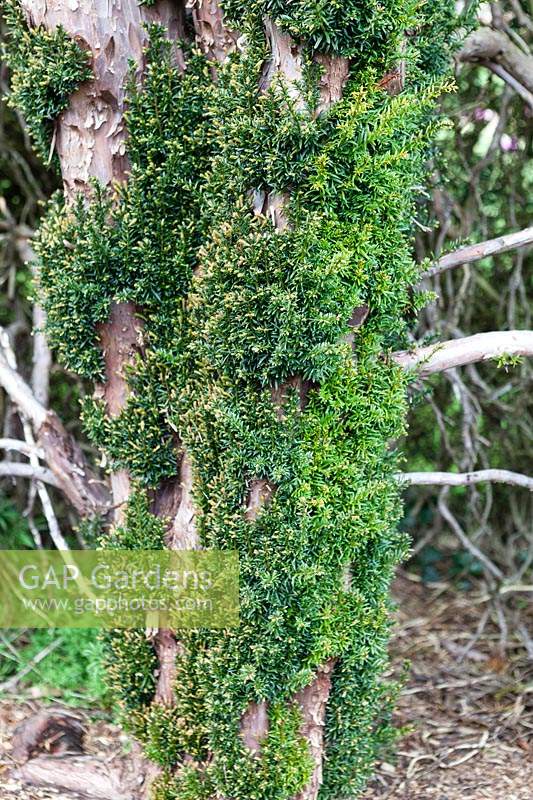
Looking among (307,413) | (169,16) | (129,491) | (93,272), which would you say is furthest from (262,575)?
(169,16)

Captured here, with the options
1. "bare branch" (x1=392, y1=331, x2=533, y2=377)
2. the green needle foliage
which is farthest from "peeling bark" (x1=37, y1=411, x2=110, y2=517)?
"bare branch" (x1=392, y1=331, x2=533, y2=377)

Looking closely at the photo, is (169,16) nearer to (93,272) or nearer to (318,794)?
(93,272)

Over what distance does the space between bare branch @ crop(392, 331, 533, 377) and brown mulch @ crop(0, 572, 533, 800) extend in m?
1.19

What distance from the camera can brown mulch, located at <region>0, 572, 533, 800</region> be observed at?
269 centimetres

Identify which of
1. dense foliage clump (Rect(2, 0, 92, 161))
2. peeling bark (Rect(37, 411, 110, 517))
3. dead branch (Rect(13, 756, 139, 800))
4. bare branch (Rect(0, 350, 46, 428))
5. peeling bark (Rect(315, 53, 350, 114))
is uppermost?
dense foliage clump (Rect(2, 0, 92, 161))

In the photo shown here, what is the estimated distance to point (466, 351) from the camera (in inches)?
83.9

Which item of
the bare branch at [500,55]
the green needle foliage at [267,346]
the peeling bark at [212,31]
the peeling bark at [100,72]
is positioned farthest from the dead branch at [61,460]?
the bare branch at [500,55]

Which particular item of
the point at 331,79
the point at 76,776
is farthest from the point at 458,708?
the point at 331,79

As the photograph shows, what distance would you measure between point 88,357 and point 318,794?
134 centimetres

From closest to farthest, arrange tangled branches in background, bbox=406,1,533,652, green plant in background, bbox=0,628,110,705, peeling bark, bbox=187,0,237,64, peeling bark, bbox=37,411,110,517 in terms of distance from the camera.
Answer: peeling bark, bbox=187,0,237,64 < peeling bark, bbox=37,411,110,517 < green plant in background, bbox=0,628,110,705 < tangled branches in background, bbox=406,1,533,652

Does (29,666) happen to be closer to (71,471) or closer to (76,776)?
(76,776)

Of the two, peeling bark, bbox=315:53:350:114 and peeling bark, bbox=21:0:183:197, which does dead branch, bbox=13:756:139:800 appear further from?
peeling bark, bbox=315:53:350:114

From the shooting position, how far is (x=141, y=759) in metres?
2.41

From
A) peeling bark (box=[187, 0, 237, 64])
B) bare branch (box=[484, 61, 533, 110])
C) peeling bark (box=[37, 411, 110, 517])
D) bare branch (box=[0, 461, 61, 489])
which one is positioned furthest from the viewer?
bare branch (box=[484, 61, 533, 110])
